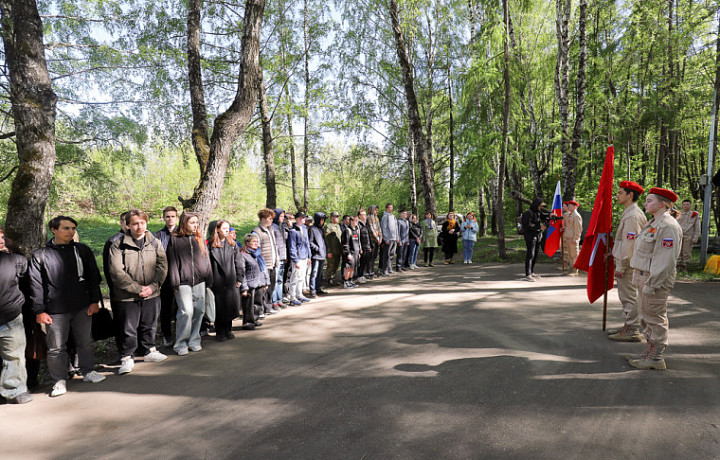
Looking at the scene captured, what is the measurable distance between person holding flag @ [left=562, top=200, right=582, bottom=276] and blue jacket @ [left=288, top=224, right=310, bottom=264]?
23.5ft

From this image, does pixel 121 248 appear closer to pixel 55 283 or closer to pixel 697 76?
pixel 55 283

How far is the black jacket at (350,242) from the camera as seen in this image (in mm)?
10211

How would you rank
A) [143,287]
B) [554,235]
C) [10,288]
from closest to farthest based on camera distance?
[10,288] → [143,287] → [554,235]

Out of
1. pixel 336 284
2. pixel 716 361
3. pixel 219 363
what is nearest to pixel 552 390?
pixel 716 361

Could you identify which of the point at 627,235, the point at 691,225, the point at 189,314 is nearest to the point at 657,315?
the point at 627,235

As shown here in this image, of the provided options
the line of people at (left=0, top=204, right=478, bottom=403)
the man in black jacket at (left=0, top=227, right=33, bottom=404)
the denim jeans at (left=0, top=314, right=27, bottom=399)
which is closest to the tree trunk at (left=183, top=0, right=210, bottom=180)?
the line of people at (left=0, top=204, right=478, bottom=403)

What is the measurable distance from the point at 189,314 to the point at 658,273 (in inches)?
230

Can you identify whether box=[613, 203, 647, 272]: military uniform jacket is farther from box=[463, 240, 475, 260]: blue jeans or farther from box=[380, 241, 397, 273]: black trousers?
box=[463, 240, 475, 260]: blue jeans

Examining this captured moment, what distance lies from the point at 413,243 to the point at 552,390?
957 cm

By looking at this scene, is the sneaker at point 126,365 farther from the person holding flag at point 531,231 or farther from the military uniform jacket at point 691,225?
the military uniform jacket at point 691,225

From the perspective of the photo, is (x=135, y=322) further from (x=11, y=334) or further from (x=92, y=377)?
(x=11, y=334)

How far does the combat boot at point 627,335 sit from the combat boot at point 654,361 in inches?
37.2

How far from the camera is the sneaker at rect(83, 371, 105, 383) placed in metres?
4.56

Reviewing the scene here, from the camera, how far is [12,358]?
4.01 meters
